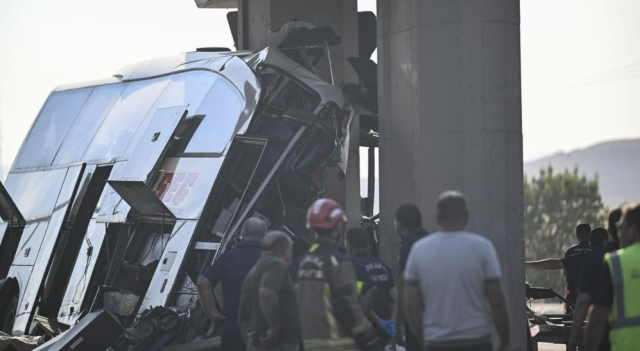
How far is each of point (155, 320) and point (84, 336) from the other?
73 cm

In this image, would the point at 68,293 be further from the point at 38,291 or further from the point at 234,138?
the point at 234,138

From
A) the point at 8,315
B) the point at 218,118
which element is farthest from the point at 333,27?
the point at 8,315

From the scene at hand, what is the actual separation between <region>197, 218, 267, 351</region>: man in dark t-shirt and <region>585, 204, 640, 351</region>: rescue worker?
3331mm

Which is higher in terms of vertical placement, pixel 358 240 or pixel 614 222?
pixel 614 222

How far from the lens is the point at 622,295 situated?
7.39 meters

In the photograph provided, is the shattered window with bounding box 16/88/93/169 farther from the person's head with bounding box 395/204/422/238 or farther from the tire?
the person's head with bounding box 395/204/422/238

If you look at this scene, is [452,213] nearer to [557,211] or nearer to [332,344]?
[332,344]

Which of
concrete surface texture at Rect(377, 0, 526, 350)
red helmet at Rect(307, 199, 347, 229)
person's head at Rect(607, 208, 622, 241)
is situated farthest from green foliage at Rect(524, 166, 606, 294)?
red helmet at Rect(307, 199, 347, 229)

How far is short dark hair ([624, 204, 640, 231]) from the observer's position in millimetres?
7504

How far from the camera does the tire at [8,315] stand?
16.2m

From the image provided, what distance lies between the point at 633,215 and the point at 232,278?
143 inches

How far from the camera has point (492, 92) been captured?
13.2 metres

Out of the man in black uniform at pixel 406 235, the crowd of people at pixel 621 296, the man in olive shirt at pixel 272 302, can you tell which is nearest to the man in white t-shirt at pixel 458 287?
the crowd of people at pixel 621 296

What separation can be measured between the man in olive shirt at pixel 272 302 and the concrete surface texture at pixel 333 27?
939 centimetres
